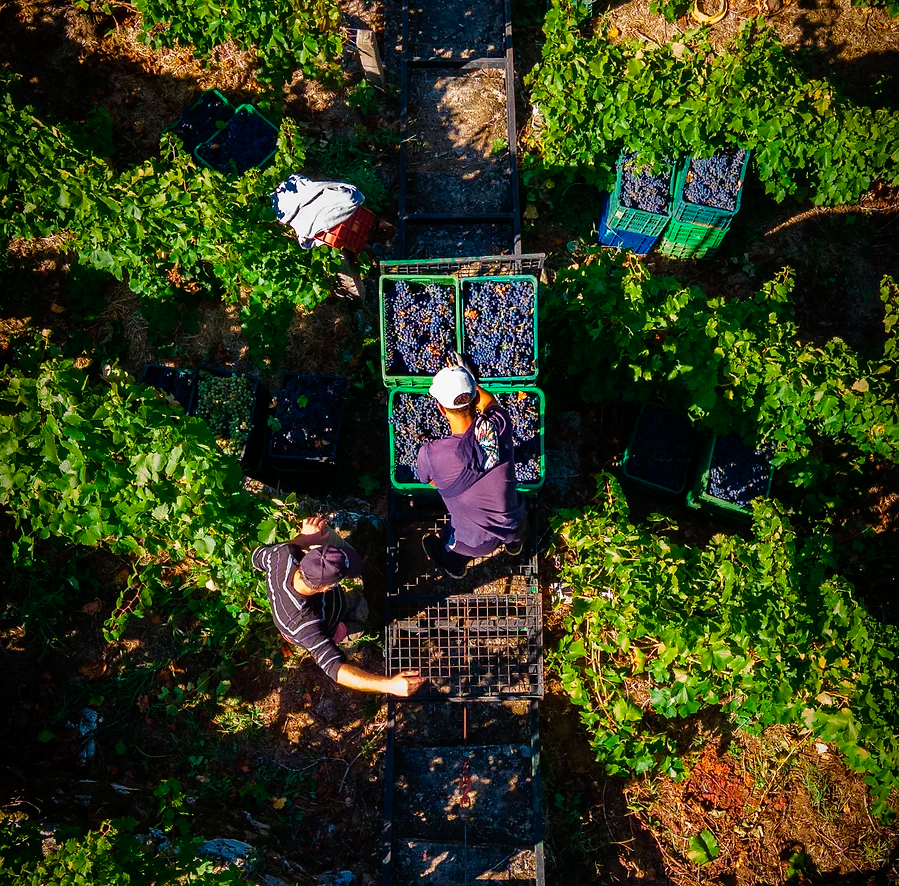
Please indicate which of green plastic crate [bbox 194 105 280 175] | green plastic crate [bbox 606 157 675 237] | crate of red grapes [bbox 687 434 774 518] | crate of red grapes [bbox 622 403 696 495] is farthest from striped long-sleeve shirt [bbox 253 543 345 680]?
green plastic crate [bbox 606 157 675 237]

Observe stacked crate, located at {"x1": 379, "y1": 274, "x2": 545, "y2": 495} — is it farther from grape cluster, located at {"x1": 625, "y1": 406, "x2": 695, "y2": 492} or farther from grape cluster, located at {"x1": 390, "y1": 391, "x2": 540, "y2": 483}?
grape cluster, located at {"x1": 625, "y1": 406, "x2": 695, "y2": 492}

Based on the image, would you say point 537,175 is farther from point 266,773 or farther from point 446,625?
point 266,773

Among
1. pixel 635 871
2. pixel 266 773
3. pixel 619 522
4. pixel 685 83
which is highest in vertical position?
pixel 685 83

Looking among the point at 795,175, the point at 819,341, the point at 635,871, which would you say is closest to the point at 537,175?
the point at 795,175

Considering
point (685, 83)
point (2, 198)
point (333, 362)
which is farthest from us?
point (333, 362)

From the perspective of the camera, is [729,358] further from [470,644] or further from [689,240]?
[470,644]

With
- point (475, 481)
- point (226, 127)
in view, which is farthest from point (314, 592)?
point (226, 127)

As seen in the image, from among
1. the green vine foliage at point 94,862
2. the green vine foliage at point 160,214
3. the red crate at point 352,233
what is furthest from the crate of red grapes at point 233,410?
the green vine foliage at point 94,862
